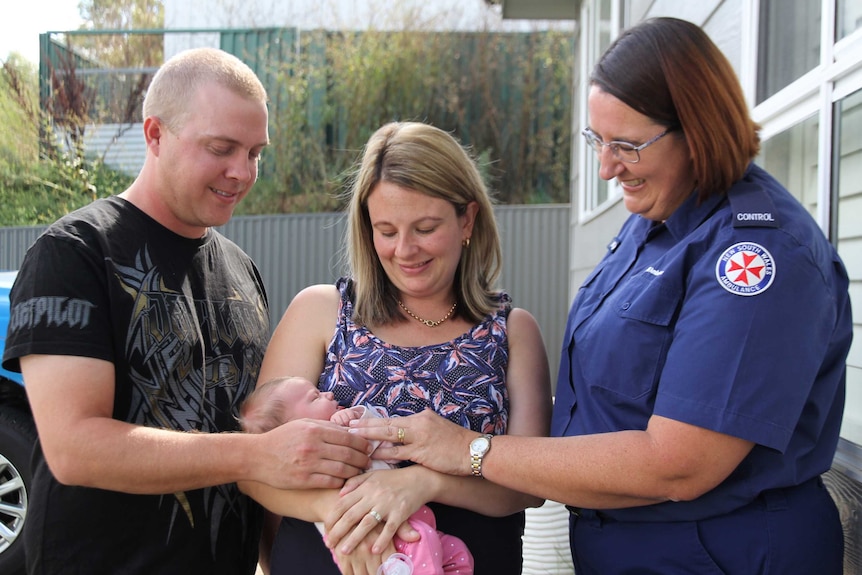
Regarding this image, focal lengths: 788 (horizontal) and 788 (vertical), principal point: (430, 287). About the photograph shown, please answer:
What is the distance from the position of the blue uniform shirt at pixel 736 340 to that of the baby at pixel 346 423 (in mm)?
423

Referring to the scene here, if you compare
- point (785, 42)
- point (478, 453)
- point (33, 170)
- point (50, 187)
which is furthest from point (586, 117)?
point (33, 170)

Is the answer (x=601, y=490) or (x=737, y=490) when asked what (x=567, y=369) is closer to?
(x=601, y=490)

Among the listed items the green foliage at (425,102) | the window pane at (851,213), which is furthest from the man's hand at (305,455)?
the green foliage at (425,102)

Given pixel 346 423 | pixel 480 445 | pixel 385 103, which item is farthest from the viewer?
pixel 385 103

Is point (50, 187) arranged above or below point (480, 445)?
above

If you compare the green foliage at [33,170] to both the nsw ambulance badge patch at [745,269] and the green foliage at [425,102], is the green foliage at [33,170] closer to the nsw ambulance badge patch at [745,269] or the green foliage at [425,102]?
the green foliage at [425,102]

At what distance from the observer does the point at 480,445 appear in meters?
1.81

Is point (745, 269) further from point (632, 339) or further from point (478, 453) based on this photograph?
point (478, 453)

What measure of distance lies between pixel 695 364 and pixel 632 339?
20cm

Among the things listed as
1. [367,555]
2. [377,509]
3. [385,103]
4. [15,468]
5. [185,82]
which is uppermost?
[385,103]

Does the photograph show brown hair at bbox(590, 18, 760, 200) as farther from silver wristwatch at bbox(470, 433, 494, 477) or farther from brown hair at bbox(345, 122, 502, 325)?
silver wristwatch at bbox(470, 433, 494, 477)

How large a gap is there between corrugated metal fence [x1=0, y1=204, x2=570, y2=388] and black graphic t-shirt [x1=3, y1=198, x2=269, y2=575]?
787cm

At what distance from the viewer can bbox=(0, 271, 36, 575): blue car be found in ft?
12.6

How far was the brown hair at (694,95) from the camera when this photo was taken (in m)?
1.61
